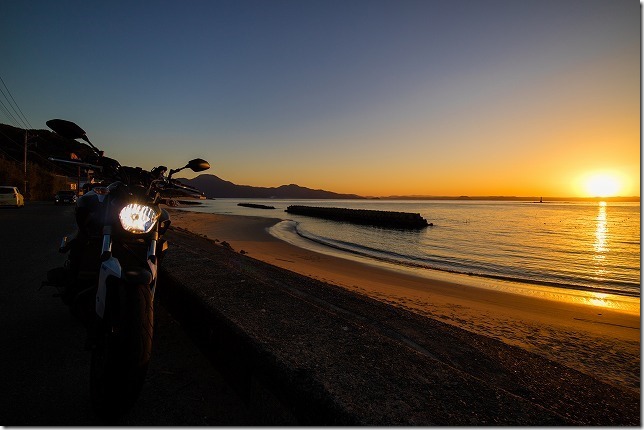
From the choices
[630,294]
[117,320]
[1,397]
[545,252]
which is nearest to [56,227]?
[1,397]

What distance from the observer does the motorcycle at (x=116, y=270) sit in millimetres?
1979

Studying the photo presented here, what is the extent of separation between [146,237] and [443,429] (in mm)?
2350

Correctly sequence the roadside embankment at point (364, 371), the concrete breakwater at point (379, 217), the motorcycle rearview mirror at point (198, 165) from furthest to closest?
the concrete breakwater at point (379, 217), the motorcycle rearview mirror at point (198, 165), the roadside embankment at point (364, 371)

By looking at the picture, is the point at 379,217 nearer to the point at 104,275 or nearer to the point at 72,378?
the point at 72,378

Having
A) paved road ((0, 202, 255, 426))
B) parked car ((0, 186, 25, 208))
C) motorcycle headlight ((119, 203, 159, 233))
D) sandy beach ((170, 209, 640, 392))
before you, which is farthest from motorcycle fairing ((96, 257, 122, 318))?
parked car ((0, 186, 25, 208))

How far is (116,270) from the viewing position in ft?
7.07

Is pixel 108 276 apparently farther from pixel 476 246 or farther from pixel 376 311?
pixel 476 246

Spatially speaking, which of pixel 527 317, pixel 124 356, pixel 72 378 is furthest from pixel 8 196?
pixel 527 317

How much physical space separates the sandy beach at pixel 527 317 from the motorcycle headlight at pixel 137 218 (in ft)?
17.7

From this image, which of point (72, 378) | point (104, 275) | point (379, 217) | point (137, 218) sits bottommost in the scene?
point (379, 217)

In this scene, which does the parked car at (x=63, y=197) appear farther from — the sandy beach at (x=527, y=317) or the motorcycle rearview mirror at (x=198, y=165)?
the motorcycle rearview mirror at (x=198, y=165)

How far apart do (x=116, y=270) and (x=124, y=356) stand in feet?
1.85

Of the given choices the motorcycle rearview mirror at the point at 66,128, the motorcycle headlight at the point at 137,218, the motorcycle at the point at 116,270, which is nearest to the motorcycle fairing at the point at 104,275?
the motorcycle at the point at 116,270

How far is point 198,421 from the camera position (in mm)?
2061
